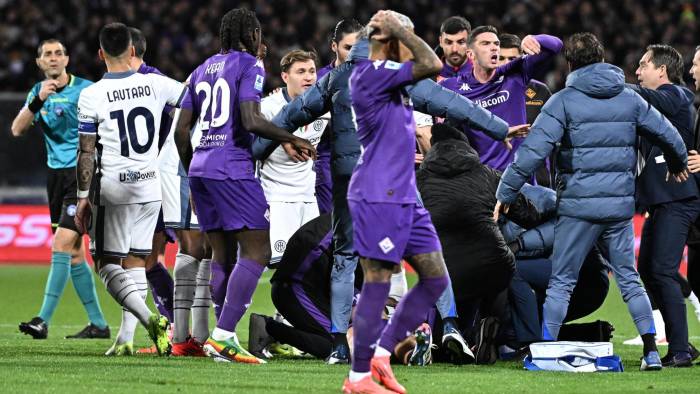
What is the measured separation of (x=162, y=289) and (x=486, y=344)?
9.90 feet

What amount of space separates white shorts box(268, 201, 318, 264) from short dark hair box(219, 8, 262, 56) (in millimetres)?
2609

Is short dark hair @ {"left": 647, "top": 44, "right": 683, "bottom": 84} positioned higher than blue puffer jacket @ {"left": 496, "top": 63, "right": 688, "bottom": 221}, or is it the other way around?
short dark hair @ {"left": 647, "top": 44, "right": 683, "bottom": 84}

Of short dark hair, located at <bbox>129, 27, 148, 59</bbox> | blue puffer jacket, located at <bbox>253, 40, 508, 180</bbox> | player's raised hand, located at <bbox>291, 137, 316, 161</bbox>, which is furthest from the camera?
short dark hair, located at <bbox>129, 27, 148, 59</bbox>

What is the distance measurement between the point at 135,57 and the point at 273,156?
159 centimetres

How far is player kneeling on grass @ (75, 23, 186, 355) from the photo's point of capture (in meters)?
8.92

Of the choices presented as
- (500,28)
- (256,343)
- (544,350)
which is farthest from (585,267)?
(500,28)

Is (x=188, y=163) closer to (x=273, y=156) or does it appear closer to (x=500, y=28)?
(x=273, y=156)

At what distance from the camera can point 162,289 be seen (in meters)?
10.4

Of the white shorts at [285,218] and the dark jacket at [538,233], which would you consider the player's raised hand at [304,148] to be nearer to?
the dark jacket at [538,233]

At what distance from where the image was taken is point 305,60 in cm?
996

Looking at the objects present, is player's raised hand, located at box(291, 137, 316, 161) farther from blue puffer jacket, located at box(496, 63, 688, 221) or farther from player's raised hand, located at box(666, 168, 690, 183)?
player's raised hand, located at box(666, 168, 690, 183)

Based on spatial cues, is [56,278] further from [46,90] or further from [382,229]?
[382,229]

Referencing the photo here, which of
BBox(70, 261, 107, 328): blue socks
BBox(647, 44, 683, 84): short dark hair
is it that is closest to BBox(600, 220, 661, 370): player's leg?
BBox(647, 44, 683, 84): short dark hair

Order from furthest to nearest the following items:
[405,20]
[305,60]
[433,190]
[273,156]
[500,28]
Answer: [500,28] → [273,156] → [305,60] → [433,190] → [405,20]
